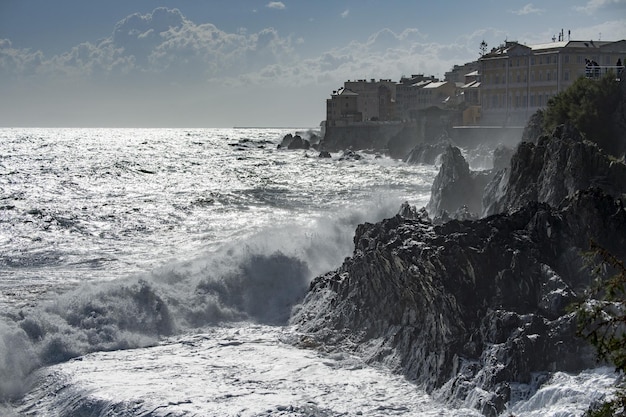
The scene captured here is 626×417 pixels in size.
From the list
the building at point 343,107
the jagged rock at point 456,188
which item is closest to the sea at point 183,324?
the jagged rock at point 456,188

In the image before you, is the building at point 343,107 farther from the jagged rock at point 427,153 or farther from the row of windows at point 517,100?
the row of windows at point 517,100

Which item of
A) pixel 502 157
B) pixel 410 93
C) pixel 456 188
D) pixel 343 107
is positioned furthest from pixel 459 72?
pixel 456 188

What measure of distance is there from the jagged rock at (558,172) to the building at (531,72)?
38329mm

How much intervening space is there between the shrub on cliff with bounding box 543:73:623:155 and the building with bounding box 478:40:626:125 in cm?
2549

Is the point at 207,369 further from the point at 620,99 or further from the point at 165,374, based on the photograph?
the point at 620,99

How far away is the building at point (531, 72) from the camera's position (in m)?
71.6

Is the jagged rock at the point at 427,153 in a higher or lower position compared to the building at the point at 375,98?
lower

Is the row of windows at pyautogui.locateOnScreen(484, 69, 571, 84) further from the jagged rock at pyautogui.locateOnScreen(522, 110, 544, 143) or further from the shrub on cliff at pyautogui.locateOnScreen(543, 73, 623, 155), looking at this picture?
the shrub on cliff at pyautogui.locateOnScreen(543, 73, 623, 155)

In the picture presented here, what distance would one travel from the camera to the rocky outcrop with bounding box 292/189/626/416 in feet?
57.1

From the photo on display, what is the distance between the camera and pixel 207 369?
20672mm

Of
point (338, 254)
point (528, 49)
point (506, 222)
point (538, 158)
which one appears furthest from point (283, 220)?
point (528, 49)

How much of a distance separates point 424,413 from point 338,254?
16572mm

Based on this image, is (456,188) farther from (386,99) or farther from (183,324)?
(386,99)

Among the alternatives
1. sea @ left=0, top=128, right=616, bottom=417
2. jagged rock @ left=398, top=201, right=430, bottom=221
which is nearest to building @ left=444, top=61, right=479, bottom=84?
sea @ left=0, top=128, right=616, bottom=417
